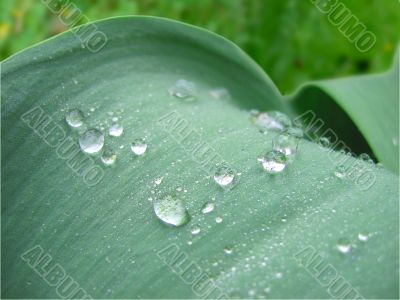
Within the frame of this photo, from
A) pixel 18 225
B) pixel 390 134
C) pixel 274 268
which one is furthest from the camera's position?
pixel 390 134


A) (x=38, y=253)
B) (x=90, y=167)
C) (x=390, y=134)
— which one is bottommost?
(x=38, y=253)

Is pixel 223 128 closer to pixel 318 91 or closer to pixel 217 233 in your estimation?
pixel 217 233

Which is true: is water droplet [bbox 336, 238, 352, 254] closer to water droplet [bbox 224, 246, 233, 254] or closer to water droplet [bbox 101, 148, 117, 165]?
water droplet [bbox 224, 246, 233, 254]

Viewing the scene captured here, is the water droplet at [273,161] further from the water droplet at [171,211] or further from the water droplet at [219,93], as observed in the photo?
the water droplet at [219,93]

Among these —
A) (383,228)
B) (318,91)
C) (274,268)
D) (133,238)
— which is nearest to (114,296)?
(133,238)

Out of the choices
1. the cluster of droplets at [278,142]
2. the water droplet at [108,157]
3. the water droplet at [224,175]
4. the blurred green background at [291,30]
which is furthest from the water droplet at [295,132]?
the blurred green background at [291,30]

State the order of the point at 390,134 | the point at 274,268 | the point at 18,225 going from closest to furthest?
the point at 274,268
the point at 18,225
the point at 390,134

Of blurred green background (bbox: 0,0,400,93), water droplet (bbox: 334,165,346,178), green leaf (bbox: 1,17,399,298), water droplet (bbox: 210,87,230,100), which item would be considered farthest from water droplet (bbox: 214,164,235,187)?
blurred green background (bbox: 0,0,400,93)
